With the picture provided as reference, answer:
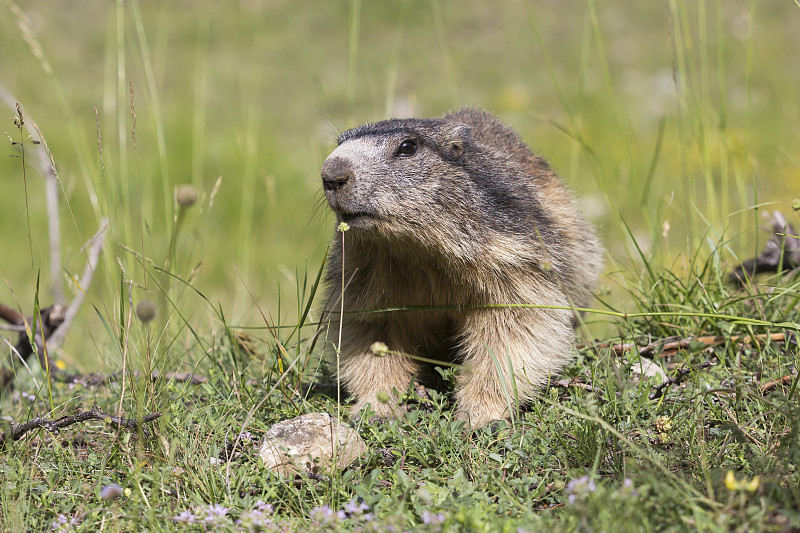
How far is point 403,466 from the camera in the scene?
114 inches

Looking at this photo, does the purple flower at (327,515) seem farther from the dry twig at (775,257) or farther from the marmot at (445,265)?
the dry twig at (775,257)

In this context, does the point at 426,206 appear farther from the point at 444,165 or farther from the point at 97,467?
the point at 97,467

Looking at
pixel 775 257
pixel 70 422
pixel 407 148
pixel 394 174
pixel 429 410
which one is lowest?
pixel 429 410

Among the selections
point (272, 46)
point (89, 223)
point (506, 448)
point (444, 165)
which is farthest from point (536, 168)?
point (272, 46)

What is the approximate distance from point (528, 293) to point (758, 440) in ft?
3.99

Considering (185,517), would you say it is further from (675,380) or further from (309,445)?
(675,380)

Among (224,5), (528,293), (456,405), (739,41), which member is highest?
(224,5)

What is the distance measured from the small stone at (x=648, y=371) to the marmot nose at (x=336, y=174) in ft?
5.03

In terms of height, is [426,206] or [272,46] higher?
[272,46]

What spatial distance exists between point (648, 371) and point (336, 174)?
1688 mm

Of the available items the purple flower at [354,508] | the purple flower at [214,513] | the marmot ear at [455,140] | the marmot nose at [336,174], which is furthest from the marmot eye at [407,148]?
the purple flower at [214,513]

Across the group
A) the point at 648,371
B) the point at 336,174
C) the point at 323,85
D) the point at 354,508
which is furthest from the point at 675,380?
the point at 323,85

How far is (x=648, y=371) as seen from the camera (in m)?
3.39

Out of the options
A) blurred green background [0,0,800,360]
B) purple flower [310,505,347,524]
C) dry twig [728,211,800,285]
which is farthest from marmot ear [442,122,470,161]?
blurred green background [0,0,800,360]
